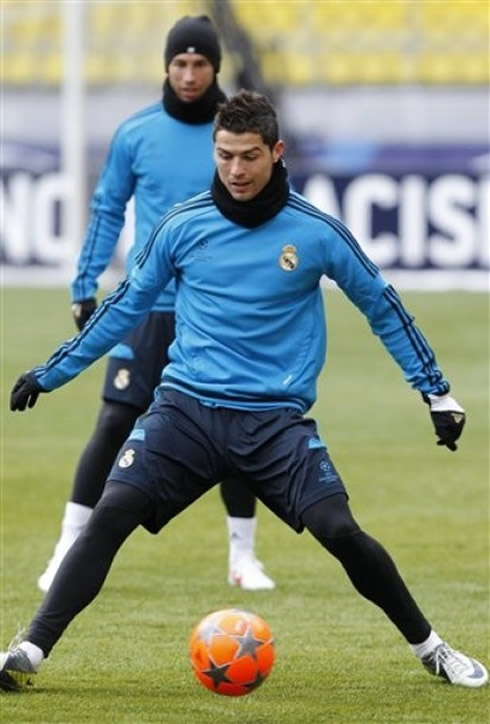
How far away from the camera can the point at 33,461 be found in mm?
12000

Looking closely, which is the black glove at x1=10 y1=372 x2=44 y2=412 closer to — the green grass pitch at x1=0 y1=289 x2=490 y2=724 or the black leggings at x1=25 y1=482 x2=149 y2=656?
the black leggings at x1=25 y1=482 x2=149 y2=656

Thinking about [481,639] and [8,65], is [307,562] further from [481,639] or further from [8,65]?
[8,65]

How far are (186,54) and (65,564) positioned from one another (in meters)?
2.75

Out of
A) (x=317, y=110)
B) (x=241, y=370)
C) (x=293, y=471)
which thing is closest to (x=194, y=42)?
(x=241, y=370)

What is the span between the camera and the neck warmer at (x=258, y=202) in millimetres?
5875

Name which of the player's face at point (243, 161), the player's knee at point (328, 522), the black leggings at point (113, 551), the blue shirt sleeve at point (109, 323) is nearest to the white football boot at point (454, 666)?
the black leggings at point (113, 551)

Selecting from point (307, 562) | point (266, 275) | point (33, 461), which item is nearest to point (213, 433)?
point (266, 275)

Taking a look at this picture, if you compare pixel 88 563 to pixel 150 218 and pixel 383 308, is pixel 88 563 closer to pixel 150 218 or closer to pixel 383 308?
pixel 383 308

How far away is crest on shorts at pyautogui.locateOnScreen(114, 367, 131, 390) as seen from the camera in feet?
26.5

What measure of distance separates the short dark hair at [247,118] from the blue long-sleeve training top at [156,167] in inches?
81.7

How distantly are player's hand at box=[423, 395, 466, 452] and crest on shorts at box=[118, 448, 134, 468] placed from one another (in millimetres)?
973

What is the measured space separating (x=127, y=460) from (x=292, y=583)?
8.63ft

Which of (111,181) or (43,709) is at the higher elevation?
(111,181)

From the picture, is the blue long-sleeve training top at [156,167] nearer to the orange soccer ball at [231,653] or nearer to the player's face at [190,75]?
the player's face at [190,75]
